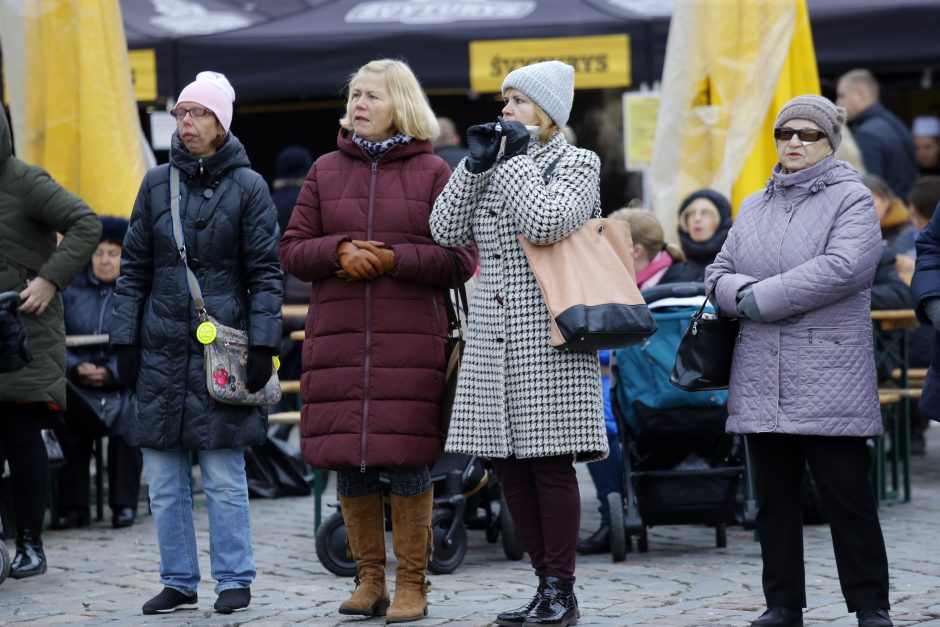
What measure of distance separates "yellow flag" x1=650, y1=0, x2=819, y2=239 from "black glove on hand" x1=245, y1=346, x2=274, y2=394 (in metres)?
3.55

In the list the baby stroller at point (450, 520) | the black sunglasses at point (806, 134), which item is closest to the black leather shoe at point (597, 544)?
the baby stroller at point (450, 520)

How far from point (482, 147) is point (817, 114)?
1.09 metres

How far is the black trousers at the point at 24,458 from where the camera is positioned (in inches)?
271

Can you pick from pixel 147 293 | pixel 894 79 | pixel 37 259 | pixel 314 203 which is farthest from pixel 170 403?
pixel 894 79

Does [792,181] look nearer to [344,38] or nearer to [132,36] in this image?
[344,38]

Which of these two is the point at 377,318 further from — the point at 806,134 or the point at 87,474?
the point at 87,474

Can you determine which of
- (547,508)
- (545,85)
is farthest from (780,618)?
(545,85)

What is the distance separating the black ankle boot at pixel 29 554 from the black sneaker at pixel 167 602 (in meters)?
1.11

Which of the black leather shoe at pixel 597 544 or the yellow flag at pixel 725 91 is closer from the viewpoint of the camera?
Result: the black leather shoe at pixel 597 544

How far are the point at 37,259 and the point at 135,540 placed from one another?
5.57 ft

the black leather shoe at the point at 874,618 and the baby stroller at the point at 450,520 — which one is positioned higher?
the baby stroller at the point at 450,520

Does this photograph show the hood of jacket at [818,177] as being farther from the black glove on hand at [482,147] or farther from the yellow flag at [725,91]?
the yellow flag at [725,91]

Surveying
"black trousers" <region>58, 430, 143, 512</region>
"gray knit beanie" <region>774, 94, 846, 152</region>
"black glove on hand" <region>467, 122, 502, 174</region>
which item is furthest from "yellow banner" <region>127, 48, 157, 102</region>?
"gray knit beanie" <region>774, 94, 846, 152</region>

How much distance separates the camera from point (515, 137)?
5352 mm
